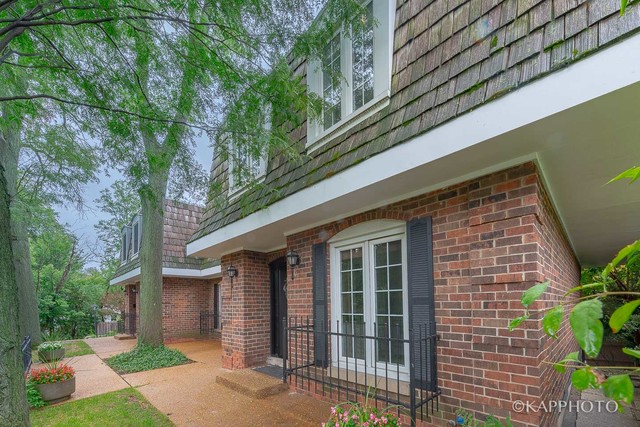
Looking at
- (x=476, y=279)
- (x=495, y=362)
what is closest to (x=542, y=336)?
(x=495, y=362)

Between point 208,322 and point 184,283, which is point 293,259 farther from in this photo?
point 208,322

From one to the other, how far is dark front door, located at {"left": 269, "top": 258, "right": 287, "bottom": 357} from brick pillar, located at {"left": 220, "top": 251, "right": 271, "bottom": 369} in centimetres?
10

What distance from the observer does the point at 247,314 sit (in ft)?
23.5

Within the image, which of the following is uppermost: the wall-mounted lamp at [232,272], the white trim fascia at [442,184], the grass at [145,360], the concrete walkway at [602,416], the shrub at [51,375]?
the white trim fascia at [442,184]

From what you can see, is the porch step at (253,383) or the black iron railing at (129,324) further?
the black iron railing at (129,324)

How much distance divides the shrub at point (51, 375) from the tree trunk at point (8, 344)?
3270mm

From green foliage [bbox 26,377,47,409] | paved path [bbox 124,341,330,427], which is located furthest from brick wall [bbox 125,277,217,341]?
green foliage [bbox 26,377,47,409]

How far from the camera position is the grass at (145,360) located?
797cm

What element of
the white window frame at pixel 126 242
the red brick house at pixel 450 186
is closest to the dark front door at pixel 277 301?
the red brick house at pixel 450 186

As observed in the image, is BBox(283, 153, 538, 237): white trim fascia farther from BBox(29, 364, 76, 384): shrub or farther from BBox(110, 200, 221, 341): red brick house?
BBox(110, 200, 221, 341): red brick house

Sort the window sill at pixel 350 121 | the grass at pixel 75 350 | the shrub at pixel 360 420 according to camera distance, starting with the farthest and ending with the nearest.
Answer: the grass at pixel 75 350 < the window sill at pixel 350 121 < the shrub at pixel 360 420

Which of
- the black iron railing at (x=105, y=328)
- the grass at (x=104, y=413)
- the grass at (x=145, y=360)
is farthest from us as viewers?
the black iron railing at (x=105, y=328)

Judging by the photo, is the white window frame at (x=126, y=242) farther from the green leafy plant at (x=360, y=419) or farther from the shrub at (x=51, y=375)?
the green leafy plant at (x=360, y=419)

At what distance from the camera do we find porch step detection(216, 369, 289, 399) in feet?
17.6
